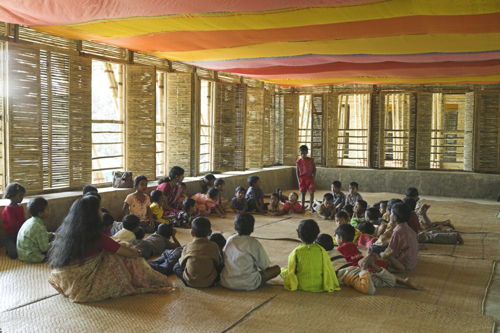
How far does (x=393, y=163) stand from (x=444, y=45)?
9300 mm

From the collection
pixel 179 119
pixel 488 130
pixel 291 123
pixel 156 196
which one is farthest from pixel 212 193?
pixel 488 130

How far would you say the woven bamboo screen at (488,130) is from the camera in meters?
10.9

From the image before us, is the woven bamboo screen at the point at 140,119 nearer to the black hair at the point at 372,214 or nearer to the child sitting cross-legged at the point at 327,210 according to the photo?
the child sitting cross-legged at the point at 327,210

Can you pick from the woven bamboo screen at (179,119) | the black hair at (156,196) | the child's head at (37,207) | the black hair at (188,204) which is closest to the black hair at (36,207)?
the child's head at (37,207)

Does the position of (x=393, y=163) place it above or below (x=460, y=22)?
below

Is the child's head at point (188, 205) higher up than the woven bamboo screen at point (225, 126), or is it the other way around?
the woven bamboo screen at point (225, 126)

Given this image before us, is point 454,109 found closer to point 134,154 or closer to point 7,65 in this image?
point 134,154

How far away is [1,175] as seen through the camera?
20.8ft

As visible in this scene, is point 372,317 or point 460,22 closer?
point 372,317

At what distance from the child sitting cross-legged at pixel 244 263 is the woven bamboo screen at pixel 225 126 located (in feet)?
19.8

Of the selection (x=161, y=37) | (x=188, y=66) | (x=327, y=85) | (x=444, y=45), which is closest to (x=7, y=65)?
(x=161, y=37)

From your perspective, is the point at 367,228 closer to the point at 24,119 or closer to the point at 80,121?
the point at 80,121

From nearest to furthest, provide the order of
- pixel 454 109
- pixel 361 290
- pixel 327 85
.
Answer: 1. pixel 361 290
2. pixel 327 85
3. pixel 454 109

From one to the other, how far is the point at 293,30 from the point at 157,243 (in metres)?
2.87
